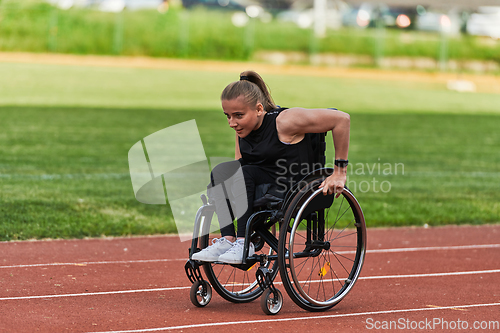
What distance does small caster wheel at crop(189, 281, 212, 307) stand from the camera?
4.41 m

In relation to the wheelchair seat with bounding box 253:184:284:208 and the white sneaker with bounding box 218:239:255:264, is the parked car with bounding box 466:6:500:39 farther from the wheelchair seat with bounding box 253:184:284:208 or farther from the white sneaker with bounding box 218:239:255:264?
the white sneaker with bounding box 218:239:255:264

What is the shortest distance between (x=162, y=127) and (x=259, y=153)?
14177 millimetres

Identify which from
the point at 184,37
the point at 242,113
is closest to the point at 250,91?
the point at 242,113

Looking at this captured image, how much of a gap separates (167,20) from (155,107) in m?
17.3

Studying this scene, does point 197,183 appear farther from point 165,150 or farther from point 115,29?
point 115,29

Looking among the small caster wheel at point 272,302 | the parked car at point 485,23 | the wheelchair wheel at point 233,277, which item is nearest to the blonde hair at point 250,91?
the wheelchair wheel at point 233,277

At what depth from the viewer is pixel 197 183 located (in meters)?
10.4

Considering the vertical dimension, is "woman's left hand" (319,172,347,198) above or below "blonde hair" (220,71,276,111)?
below

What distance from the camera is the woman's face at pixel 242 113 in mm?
4219

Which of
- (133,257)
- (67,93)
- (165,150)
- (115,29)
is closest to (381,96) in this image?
(67,93)

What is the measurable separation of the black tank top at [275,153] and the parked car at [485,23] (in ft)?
144

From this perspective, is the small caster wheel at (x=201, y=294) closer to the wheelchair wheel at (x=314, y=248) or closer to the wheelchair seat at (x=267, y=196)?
the wheelchair wheel at (x=314, y=248)

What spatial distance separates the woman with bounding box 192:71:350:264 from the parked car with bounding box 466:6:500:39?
43.9 metres

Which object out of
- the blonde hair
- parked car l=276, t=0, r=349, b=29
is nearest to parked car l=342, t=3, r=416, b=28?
parked car l=276, t=0, r=349, b=29
